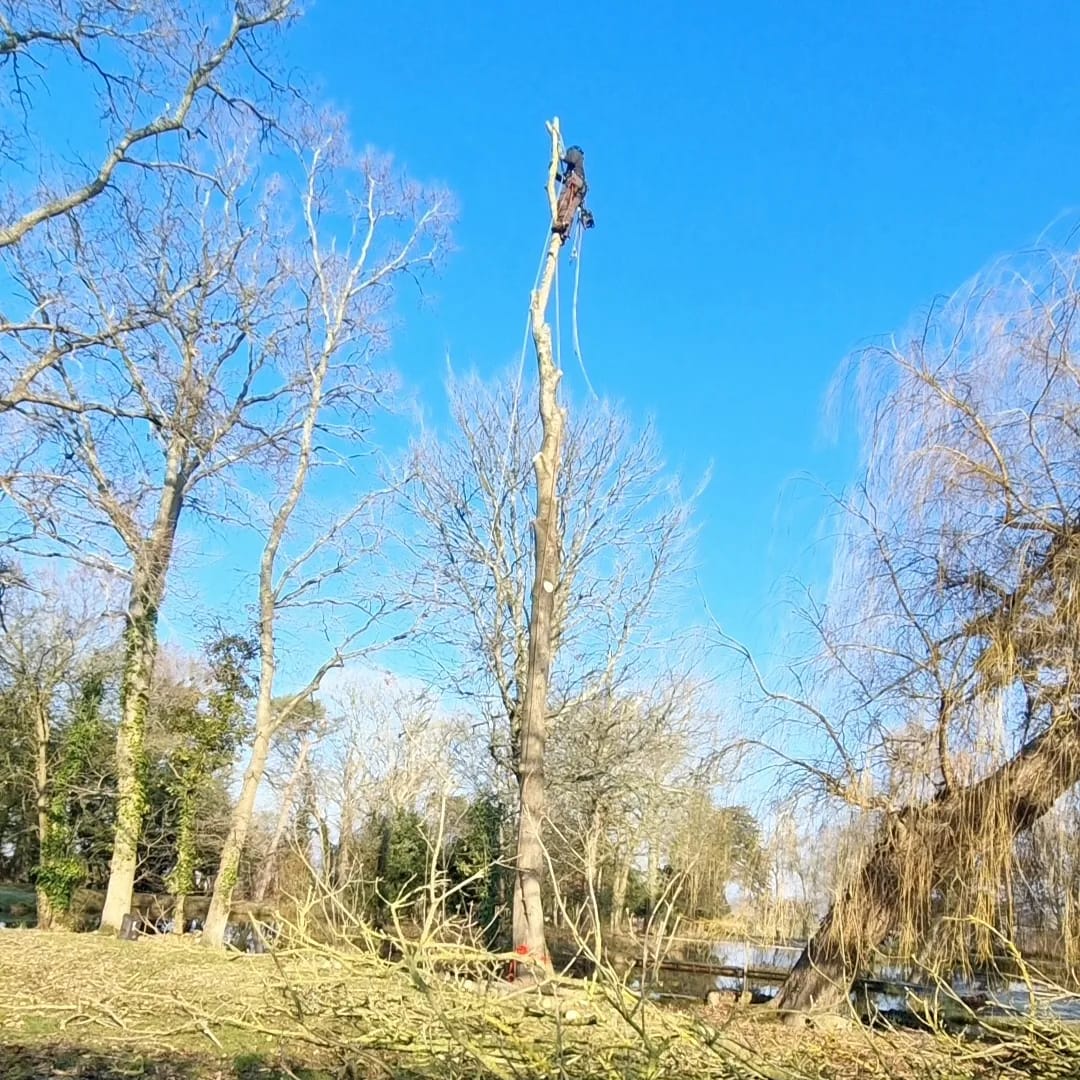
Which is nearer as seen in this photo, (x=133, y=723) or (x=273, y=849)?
(x=133, y=723)

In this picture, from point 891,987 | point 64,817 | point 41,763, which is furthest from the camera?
point 41,763

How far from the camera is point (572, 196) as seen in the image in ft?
31.0

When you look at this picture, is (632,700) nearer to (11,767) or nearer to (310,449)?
(310,449)

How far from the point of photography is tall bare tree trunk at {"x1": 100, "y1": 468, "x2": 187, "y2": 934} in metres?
13.6

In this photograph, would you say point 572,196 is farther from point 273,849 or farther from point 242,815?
point 273,849

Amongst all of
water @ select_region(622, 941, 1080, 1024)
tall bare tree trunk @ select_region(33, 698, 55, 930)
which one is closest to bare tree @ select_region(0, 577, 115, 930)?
tall bare tree trunk @ select_region(33, 698, 55, 930)

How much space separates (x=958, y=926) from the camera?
6137 mm

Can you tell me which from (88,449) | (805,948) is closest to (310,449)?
(88,449)

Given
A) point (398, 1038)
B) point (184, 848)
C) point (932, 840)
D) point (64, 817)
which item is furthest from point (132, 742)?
point (398, 1038)

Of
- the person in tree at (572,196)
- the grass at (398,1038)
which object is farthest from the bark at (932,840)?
the person in tree at (572,196)

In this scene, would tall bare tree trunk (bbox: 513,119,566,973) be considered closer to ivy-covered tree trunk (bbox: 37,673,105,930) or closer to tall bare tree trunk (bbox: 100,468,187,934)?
tall bare tree trunk (bbox: 100,468,187,934)

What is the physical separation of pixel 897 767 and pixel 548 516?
12.3ft

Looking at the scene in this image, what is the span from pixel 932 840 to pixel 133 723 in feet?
39.1

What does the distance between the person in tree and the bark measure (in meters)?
6.32
